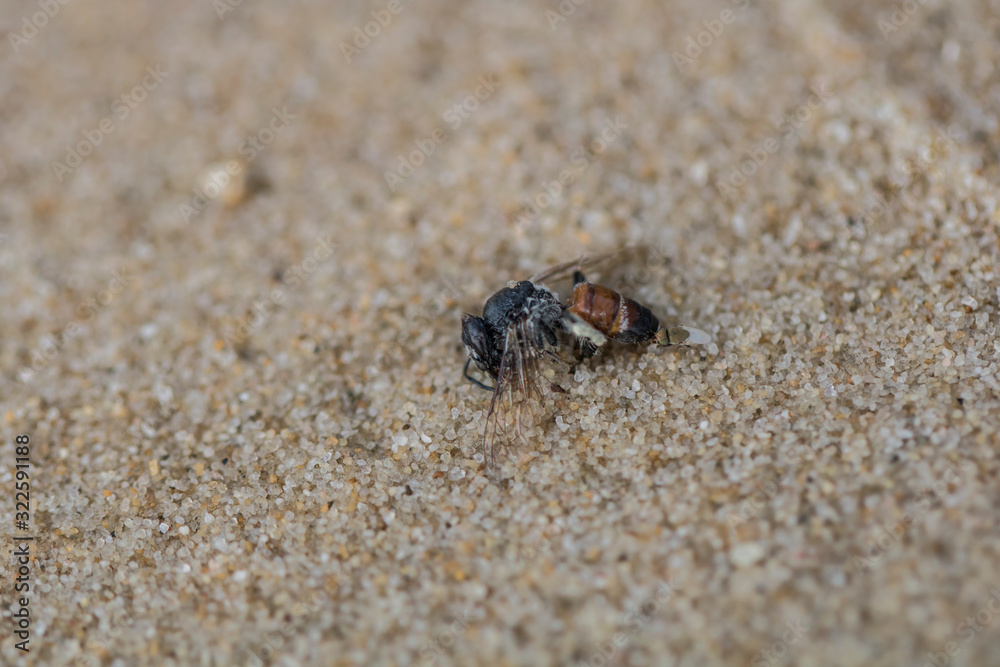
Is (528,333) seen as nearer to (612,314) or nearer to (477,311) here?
(612,314)

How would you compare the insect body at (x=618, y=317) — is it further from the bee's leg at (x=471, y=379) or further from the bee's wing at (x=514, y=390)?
the bee's leg at (x=471, y=379)

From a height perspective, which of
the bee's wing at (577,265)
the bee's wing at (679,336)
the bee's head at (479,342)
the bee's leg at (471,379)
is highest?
the bee's wing at (679,336)

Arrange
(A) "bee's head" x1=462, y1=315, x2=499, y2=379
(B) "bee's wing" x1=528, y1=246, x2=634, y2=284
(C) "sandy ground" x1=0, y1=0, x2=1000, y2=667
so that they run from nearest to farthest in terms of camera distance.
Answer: (C) "sandy ground" x1=0, y1=0, x2=1000, y2=667 → (A) "bee's head" x1=462, y1=315, x2=499, y2=379 → (B) "bee's wing" x1=528, y1=246, x2=634, y2=284

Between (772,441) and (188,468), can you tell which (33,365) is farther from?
(772,441)

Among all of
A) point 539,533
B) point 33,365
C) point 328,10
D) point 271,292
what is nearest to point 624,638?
point 539,533

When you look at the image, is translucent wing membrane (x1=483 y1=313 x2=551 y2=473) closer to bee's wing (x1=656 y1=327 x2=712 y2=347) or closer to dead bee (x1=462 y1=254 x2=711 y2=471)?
dead bee (x1=462 y1=254 x2=711 y2=471)

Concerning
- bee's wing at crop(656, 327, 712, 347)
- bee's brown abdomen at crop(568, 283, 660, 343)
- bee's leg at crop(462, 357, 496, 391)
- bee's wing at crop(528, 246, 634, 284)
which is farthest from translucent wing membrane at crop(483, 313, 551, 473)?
bee's wing at crop(656, 327, 712, 347)

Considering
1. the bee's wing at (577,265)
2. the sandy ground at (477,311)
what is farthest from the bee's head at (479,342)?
the bee's wing at (577,265)

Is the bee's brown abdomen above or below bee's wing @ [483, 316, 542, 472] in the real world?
above
